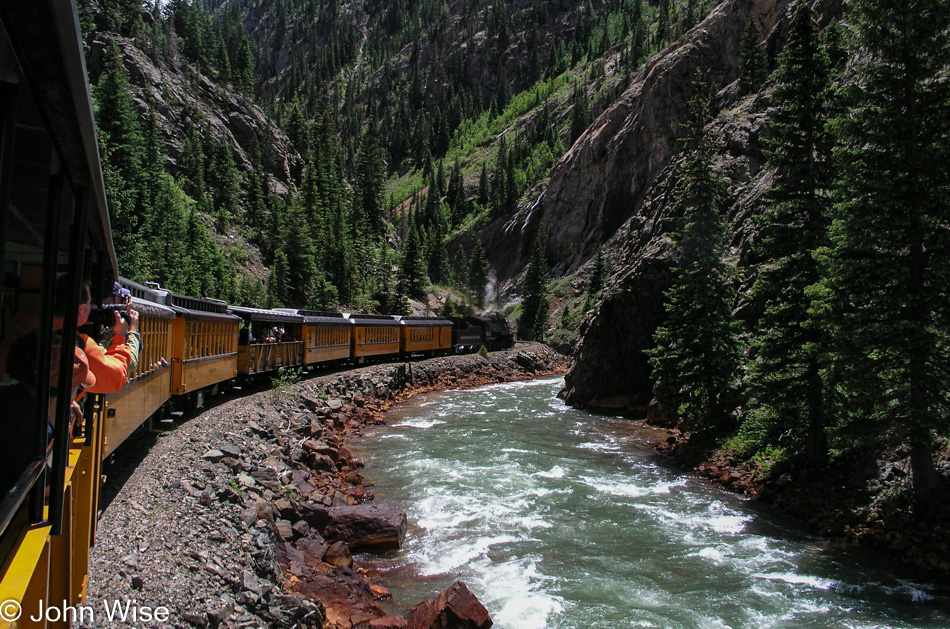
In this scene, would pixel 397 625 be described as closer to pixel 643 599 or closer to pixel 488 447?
pixel 643 599

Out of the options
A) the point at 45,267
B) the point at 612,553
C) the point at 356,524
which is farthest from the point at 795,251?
the point at 45,267

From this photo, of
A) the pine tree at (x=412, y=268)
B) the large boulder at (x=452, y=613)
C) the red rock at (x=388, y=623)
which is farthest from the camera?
the pine tree at (x=412, y=268)

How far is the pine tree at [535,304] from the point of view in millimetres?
74500

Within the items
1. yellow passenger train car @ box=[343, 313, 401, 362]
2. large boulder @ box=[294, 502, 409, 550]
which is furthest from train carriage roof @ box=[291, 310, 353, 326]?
large boulder @ box=[294, 502, 409, 550]

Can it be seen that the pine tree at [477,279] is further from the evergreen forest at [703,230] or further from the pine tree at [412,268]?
the pine tree at [412,268]

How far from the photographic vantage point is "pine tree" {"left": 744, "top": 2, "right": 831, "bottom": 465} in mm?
13953

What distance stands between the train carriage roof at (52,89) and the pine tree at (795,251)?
14853 millimetres

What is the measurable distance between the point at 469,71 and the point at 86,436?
20510 centimetres

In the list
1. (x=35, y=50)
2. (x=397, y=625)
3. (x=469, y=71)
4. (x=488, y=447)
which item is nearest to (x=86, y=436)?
(x=35, y=50)

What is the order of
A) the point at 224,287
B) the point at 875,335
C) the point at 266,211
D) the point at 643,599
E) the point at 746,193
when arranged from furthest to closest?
the point at 266,211 → the point at 224,287 → the point at 746,193 → the point at 875,335 → the point at 643,599

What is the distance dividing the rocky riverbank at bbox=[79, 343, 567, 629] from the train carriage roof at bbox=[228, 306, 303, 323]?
17.1 feet

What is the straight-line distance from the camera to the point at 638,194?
77.4m

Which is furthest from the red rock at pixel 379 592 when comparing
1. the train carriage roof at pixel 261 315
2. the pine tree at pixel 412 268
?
the pine tree at pixel 412 268

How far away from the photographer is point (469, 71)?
626 feet
